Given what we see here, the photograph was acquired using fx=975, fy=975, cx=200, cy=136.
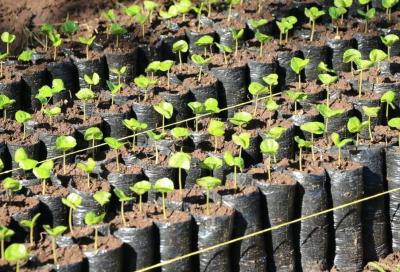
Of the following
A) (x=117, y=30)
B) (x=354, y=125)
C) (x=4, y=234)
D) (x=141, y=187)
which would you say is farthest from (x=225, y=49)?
(x=4, y=234)

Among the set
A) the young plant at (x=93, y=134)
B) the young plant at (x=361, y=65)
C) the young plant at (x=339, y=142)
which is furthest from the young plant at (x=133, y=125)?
the young plant at (x=361, y=65)

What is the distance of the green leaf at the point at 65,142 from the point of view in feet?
19.0

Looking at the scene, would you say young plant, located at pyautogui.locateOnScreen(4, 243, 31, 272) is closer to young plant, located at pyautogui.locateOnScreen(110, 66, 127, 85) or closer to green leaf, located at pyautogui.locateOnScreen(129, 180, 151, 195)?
green leaf, located at pyautogui.locateOnScreen(129, 180, 151, 195)

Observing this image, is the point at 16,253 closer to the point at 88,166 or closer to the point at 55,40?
the point at 88,166

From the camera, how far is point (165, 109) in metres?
6.27

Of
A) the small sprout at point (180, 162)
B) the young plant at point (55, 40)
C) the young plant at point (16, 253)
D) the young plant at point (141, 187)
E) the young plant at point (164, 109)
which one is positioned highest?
the young plant at point (55, 40)

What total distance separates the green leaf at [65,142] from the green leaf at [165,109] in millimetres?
645

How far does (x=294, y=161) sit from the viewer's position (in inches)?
235

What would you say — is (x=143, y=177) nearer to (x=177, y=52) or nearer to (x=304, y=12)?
(x=177, y=52)

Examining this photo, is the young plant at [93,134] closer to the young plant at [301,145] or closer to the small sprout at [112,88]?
the small sprout at [112,88]

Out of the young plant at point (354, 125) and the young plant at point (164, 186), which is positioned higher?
the young plant at point (354, 125)

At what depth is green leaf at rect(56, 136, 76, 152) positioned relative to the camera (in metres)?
5.80

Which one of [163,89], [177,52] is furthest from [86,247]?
[177,52]

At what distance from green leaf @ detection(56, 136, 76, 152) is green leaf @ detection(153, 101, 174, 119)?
65 cm
